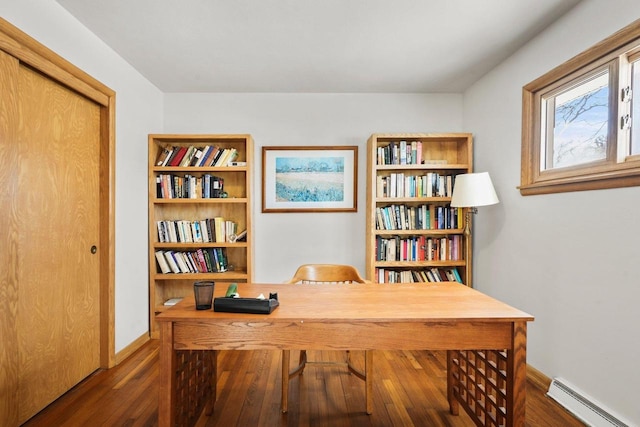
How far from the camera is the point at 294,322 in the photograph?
1311 mm

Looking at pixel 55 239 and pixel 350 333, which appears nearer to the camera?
pixel 350 333

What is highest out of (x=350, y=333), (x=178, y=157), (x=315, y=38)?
(x=315, y=38)

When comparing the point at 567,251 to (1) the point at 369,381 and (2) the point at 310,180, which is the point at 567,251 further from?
(2) the point at 310,180

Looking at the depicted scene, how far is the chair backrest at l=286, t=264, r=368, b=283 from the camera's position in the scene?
2.33 metres

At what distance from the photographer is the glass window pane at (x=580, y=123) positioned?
1861mm

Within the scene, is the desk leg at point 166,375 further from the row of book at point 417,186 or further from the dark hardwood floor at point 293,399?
the row of book at point 417,186

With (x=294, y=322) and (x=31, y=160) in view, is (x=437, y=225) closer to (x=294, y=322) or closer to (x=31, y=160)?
(x=294, y=322)

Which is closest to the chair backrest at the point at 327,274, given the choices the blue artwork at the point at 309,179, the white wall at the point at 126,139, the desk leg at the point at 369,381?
the desk leg at the point at 369,381

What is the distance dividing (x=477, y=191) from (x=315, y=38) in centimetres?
174

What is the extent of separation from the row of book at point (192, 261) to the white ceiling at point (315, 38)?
65.7 inches

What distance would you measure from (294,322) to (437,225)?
2.20 m

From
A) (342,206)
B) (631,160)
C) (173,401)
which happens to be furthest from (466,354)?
(342,206)

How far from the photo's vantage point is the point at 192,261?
3051 mm

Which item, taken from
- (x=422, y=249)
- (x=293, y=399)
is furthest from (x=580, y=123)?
(x=293, y=399)
